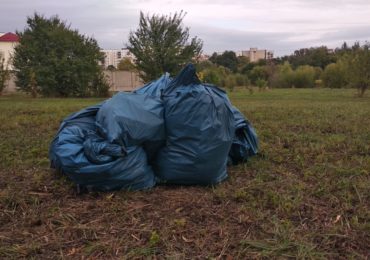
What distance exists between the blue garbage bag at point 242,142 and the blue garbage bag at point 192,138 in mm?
733

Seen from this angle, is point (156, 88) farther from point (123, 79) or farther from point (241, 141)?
point (123, 79)

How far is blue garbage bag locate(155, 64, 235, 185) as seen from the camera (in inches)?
142

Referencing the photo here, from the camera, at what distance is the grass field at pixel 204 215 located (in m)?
2.46

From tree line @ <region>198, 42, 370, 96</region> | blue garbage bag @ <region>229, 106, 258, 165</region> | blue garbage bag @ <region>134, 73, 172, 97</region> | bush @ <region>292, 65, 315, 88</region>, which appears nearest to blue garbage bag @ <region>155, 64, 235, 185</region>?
blue garbage bag @ <region>134, 73, 172, 97</region>

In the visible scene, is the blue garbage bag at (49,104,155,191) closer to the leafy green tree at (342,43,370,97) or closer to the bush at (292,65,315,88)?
the leafy green tree at (342,43,370,97)

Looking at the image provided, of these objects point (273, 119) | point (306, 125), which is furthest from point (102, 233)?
point (273, 119)

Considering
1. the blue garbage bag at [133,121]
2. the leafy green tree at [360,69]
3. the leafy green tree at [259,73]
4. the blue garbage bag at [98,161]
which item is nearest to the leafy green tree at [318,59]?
the leafy green tree at [259,73]

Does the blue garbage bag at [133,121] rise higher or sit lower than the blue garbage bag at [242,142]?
higher

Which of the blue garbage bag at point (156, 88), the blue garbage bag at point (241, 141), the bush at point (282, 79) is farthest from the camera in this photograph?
the bush at point (282, 79)

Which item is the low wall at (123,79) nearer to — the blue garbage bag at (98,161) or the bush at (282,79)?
the bush at (282,79)

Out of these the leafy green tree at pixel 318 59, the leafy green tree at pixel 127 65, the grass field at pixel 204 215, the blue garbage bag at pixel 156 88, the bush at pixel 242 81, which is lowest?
the grass field at pixel 204 215

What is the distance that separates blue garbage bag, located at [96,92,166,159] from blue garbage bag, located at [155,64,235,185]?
8cm

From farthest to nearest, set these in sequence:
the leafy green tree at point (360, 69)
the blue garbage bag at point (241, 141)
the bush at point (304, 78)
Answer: the bush at point (304, 78) → the leafy green tree at point (360, 69) → the blue garbage bag at point (241, 141)

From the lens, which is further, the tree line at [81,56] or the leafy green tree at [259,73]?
the leafy green tree at [259,73]
